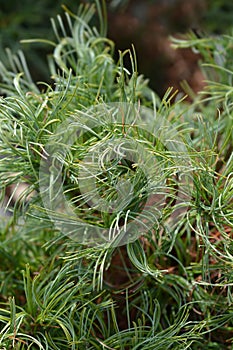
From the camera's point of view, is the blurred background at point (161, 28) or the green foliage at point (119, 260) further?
the blurred background at point (161, 28)

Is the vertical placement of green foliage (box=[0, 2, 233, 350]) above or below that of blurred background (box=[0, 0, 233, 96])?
above

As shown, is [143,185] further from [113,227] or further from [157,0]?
[157,0]

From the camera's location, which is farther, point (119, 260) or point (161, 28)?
point (161, 28)

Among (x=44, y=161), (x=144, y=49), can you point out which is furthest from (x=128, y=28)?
(x=44, y=161)

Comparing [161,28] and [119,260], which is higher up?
[119,260]

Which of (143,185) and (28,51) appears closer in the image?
(143,185)

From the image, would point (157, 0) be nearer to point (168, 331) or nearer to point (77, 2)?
point (77, 2)

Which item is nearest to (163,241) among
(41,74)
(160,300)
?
A: (160,300)

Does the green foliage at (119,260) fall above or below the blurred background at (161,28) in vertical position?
above

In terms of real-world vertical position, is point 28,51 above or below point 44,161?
below

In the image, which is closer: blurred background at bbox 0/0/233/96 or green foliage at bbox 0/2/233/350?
Answer: green foliage at bbox 0/2/233/350
